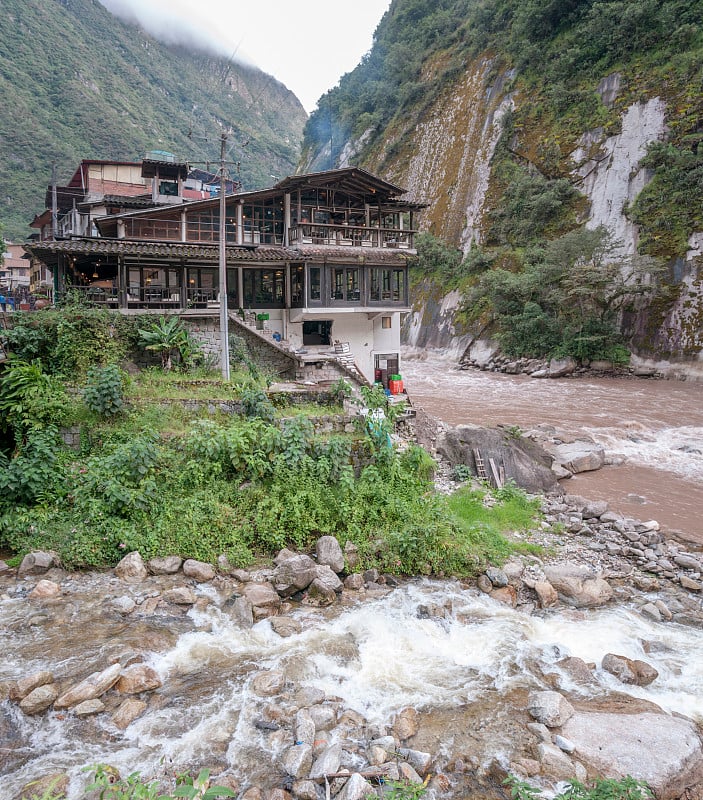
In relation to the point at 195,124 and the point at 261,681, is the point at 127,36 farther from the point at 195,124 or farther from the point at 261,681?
the point at 261,681

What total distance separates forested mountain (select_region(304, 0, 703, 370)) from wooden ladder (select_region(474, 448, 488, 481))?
21.9m

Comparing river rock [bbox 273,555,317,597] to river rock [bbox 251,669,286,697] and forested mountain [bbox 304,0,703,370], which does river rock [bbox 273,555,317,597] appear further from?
forested mountain [bbox 304,0,703,370]

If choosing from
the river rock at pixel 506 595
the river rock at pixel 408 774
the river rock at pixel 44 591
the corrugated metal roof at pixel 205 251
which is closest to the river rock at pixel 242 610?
the river rock at pixel 44 591

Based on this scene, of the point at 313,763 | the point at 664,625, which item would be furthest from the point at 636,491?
the point at 313,763

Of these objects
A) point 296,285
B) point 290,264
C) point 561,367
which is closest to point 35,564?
point 296,285

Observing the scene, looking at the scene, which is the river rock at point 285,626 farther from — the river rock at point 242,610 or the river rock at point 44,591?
the river rock at point 44,591

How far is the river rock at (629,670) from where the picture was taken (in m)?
7.86

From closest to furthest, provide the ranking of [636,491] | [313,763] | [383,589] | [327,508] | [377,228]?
[313,763]
[383,589]
[327,508]
[636,491]
[377,228]

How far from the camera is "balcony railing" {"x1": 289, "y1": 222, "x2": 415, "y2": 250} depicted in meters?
22.4

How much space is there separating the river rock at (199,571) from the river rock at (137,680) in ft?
8.32

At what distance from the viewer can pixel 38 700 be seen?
6.91 meters

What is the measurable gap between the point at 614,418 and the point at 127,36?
104 metres

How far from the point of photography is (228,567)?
409 inches

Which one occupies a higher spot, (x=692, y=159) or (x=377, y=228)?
(x=692, y=159)
